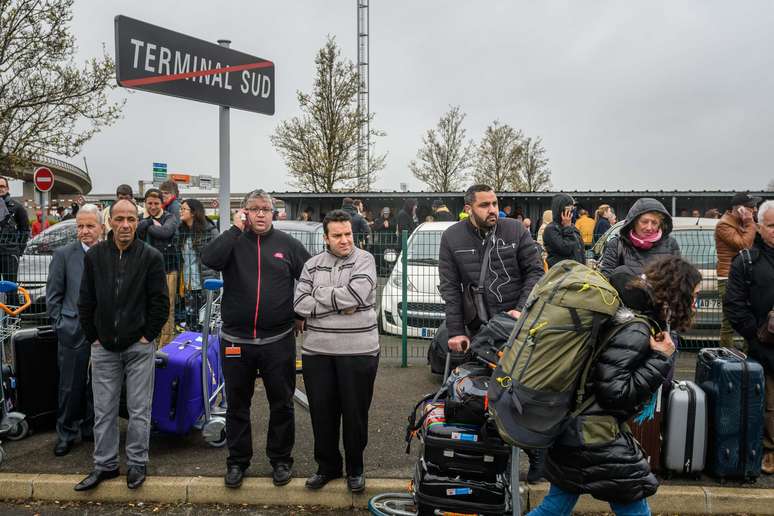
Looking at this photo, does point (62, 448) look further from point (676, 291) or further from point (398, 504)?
point (676, 291)

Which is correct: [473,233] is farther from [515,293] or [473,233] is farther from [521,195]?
[521,195]

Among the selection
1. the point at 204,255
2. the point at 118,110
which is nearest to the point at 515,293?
the point at 204,255

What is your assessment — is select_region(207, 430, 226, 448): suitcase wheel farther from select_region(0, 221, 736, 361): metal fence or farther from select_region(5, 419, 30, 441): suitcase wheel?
select_region(0, 221, 736, 361): metal fence

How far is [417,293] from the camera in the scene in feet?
23.8

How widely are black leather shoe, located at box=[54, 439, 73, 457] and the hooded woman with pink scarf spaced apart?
451 cm

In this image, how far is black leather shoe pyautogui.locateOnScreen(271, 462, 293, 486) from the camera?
418 cm

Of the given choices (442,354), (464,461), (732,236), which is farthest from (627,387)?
(732,236)

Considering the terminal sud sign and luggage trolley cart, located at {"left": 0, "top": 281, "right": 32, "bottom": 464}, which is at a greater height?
the terminal sud sign

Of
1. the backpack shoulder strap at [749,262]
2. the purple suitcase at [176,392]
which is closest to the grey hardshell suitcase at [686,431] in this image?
the backpack shoulder strap at [749,262]

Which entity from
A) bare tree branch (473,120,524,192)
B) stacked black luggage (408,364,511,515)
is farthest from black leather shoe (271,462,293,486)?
bare tree branch (473,120,524,192)

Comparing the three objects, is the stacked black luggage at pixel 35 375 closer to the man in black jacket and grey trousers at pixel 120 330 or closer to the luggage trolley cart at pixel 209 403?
the man in black jacket and grey trousers at pixel 120 330

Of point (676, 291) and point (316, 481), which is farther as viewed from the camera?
point (316, 481)

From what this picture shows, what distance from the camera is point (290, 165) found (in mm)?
25641

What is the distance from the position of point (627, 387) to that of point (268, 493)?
8.84 feet
